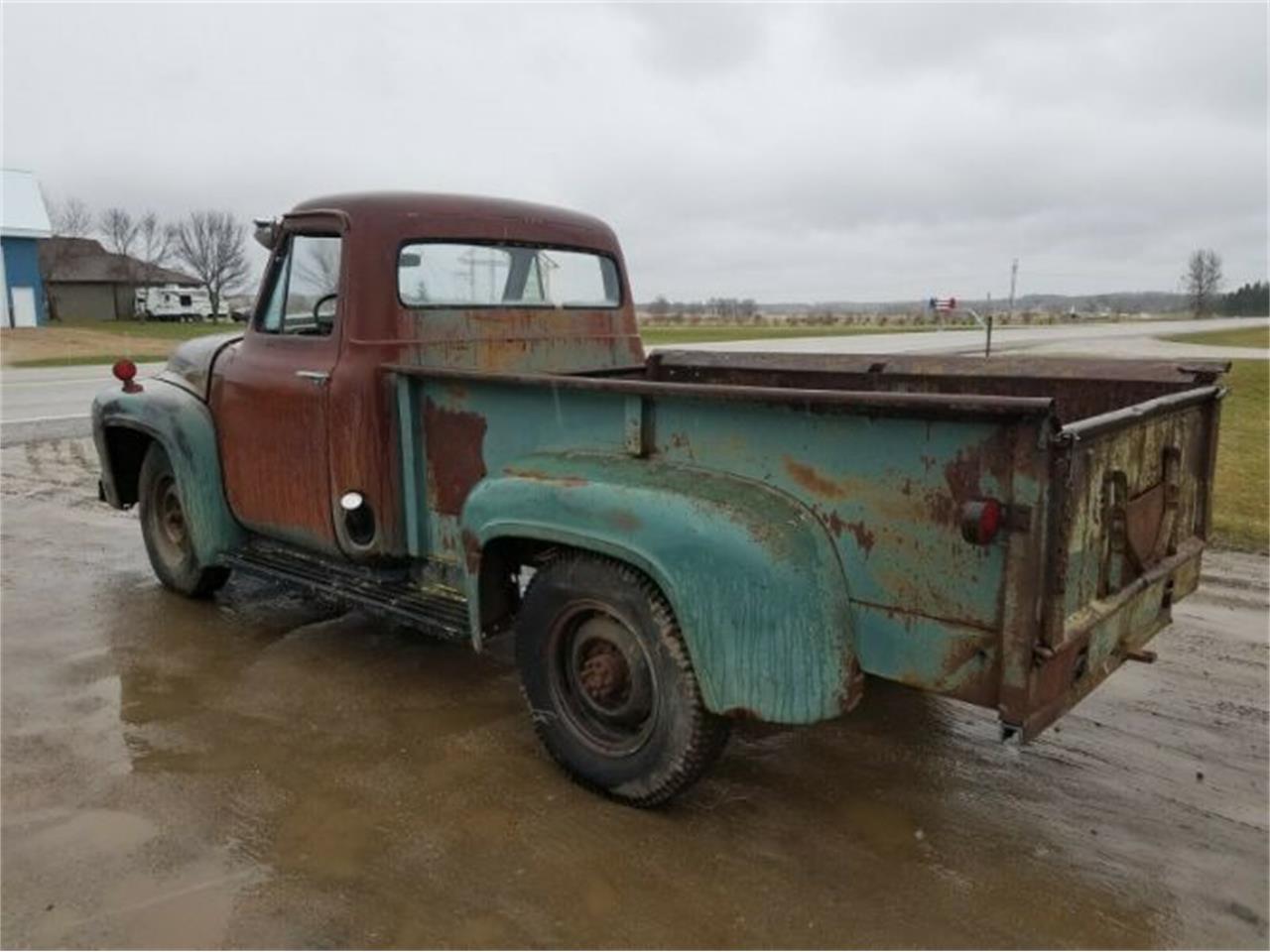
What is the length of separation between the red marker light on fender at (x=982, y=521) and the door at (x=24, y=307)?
43276 mm

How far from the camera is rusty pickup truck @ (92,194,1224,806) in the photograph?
259 cm

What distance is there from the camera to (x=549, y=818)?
10.5 feet

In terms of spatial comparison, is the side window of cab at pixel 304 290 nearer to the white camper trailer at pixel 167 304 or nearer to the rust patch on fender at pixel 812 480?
the rust patch on fender at pixel 812 480

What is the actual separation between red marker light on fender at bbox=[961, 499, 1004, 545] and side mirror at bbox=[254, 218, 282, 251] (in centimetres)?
338

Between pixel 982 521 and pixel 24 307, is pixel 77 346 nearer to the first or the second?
pixel 24 307

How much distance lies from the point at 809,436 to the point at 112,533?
225 inches

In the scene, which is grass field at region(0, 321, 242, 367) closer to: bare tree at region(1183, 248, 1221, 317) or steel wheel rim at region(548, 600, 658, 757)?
steel wheel rim at region(548, 600, 658, 757)

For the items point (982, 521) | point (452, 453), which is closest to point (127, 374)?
point (452, 453)

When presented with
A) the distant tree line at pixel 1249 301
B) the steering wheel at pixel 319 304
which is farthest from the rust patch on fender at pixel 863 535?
the distant tree line at pixel 1249 301

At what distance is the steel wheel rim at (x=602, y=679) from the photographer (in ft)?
10.5

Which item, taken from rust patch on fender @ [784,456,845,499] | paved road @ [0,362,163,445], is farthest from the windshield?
paved road @ [0,362,163,445]

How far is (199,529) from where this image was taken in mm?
4914

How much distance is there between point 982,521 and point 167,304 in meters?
57.9

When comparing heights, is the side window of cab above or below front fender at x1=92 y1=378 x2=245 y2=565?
above
